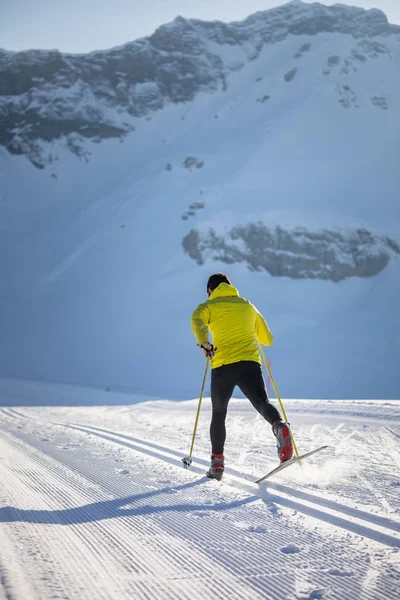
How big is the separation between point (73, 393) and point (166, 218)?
3211cm

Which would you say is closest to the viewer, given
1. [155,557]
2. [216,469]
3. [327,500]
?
[155,557]

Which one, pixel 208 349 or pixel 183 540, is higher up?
pixel 208 349

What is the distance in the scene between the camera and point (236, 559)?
1971 mm

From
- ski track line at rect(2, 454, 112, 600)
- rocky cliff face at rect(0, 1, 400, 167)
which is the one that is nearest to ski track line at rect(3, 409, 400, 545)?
ski track line at rect(2, 454, 112, 600)

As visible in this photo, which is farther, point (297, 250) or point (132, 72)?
point (132, 72)

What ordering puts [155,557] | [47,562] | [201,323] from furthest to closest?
[201,323], [155,557], [47,562]

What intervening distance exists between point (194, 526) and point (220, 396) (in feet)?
4.45

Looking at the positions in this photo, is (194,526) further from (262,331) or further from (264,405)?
(262,331)

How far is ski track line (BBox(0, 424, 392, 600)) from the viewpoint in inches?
67.2

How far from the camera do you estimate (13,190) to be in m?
69.0

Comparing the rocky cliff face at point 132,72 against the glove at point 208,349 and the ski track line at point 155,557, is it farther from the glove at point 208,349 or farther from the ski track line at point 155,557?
the ski track line at point 155,557

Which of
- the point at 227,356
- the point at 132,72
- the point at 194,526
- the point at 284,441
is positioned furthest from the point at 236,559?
the point at 132,72

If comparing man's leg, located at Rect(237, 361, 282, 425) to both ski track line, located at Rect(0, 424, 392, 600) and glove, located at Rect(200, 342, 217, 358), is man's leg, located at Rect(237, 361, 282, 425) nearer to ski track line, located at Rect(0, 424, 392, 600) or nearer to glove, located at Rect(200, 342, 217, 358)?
glove, located at Rect(200, 342, 217, 358)

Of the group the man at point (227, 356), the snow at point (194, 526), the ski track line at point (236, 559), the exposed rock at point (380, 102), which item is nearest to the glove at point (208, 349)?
the man at point (227, 356)
